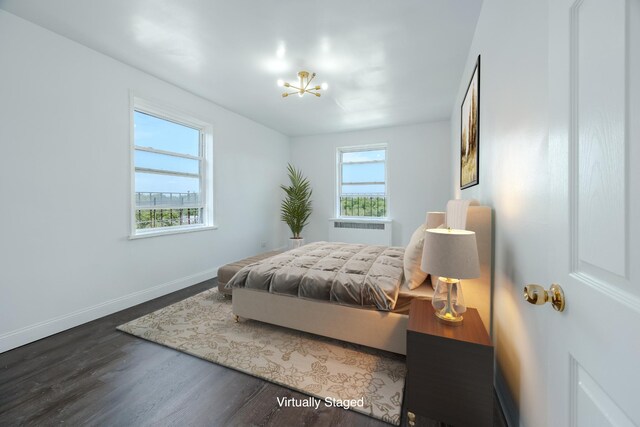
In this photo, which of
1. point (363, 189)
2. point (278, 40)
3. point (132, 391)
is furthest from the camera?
point (363, 189)

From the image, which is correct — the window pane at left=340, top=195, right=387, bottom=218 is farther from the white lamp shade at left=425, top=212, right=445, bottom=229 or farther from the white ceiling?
the white lamp shade at left=425, top=212, right=445, bottom=229

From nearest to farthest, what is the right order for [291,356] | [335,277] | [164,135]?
[291,356] → [335,277] → [164,135]

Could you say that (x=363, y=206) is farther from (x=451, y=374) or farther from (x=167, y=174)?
(x=451, y=374)

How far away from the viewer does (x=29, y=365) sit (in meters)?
1.88

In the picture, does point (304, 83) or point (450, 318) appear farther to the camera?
point (304, 83)

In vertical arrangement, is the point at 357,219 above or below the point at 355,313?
above

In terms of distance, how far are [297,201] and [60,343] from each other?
3.84 metres

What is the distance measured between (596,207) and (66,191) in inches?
138

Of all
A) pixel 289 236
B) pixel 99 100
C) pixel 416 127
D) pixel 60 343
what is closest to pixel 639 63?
pixel 60 343

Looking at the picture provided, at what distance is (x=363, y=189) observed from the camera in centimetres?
545

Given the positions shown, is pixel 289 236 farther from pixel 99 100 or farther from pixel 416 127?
pixel 99 100

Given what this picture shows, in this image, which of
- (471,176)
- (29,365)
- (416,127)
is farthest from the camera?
(416,127)

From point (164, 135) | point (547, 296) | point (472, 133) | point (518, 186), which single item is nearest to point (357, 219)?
point (472, 133)

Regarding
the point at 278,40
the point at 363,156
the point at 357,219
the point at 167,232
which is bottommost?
the point at 167,232
